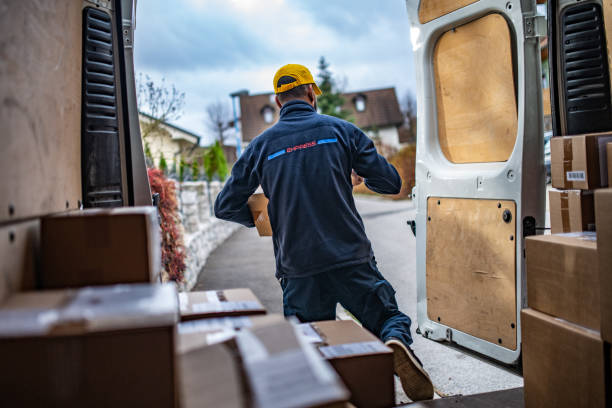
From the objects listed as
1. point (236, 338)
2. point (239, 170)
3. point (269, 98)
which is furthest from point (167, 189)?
point (269, 98)

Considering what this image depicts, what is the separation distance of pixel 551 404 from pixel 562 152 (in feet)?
4.07

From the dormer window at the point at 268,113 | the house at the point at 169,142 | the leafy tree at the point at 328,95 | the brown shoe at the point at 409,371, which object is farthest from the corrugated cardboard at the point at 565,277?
the dormer window at the point at 268,113

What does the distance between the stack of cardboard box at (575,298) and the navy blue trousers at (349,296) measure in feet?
2.51

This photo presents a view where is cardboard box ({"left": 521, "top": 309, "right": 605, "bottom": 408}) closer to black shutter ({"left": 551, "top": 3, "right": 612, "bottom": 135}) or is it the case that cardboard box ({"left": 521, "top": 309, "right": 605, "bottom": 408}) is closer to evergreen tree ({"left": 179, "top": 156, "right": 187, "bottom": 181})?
black shutter ({"left": 551, "top": 3, "right": 612, "bottom": 135})

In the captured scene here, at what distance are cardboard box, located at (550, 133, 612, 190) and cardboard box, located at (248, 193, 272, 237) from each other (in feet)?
5.32

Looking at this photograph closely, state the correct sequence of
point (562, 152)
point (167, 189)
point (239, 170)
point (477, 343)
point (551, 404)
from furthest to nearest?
point (167, 189), point (477, 343), point (239, 170), point (562, 152), point (551, 404)

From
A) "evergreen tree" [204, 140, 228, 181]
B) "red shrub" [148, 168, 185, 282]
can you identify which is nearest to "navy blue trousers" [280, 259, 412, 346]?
"red shrub" [148, 168, 185, 282]

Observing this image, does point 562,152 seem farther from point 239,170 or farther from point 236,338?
point 236,338

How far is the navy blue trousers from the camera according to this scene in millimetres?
2928

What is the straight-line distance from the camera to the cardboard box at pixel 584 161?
2.53 m

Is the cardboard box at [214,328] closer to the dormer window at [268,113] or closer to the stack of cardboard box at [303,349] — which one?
the stack of cardboard box at [303,349]

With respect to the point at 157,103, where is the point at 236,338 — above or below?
below

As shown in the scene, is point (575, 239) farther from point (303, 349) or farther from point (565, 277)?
point (303, 349)

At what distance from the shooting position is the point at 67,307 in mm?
1271
